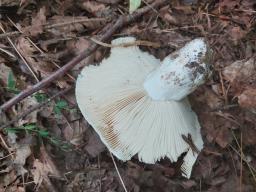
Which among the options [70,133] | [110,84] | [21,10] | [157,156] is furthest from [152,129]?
[21,10]

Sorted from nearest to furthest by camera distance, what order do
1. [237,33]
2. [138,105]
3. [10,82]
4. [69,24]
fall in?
[138,105] → [10,82] → [69,24] → [237,33]

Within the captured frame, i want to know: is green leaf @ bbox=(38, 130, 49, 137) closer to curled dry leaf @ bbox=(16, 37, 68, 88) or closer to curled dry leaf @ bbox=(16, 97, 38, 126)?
curled dry leaf @ bbox=(16, 97, 38, 126)

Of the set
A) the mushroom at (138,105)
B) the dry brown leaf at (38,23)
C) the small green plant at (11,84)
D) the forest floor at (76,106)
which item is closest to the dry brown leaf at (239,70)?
the forest floor at (76,106)

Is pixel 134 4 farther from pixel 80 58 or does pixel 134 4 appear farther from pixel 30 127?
pixel 30 127

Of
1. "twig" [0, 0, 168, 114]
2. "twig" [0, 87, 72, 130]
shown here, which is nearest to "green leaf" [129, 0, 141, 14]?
"twig" [0, 0, 168, 114]

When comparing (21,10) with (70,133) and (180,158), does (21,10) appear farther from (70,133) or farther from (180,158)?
(180,158)

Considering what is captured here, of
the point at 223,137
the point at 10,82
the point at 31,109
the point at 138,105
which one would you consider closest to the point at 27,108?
the point at 31,109
